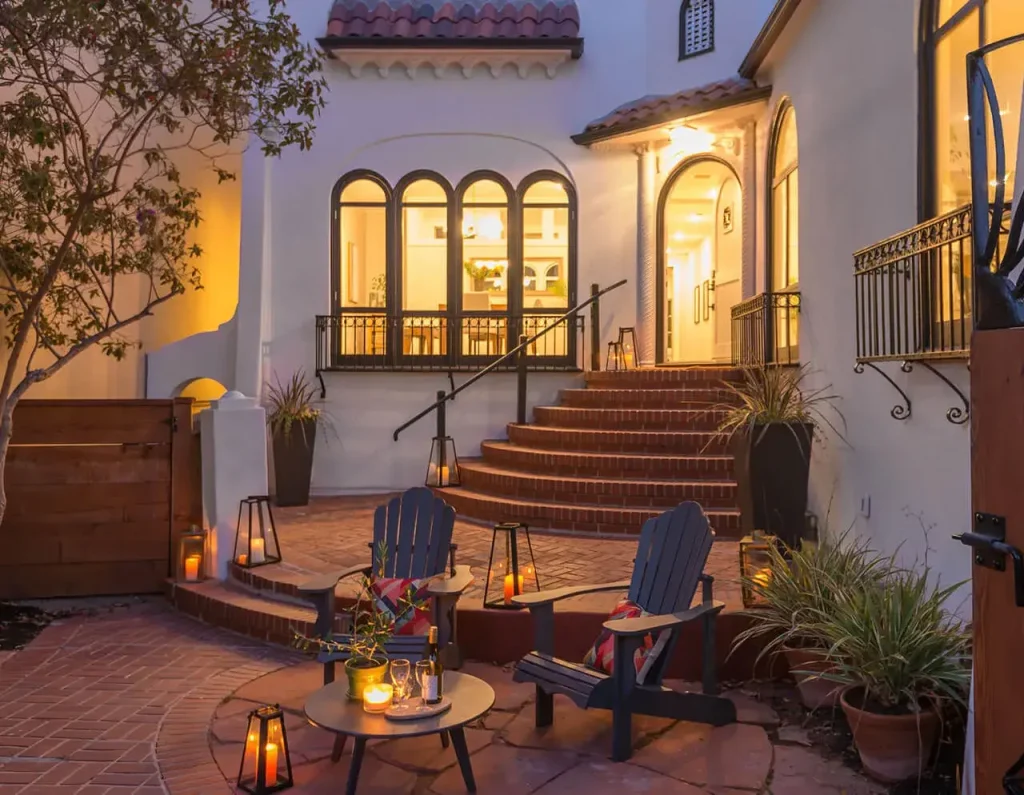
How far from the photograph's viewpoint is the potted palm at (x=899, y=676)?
3.18m

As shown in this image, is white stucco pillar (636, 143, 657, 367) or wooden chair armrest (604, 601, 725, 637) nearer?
wooden chair armrest (604, 601, 725, 637)

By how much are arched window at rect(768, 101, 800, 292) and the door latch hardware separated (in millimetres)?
5564

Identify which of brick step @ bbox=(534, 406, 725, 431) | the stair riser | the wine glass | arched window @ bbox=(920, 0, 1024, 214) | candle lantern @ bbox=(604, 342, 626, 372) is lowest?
the wine glass

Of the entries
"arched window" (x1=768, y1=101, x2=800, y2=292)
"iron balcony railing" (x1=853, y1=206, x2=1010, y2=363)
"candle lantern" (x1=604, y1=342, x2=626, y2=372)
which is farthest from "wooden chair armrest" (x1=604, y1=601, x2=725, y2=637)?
"candle lantern" (x1=604, y1=342, x2=626, y2=372)

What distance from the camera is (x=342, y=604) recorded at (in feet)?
16.6

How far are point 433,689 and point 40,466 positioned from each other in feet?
14.4

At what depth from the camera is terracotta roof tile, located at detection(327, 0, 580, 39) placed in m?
9.70

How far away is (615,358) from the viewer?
990 cm

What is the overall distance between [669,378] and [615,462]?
149 cm

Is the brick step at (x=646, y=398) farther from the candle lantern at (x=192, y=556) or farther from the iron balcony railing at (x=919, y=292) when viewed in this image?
the candle lantern at (x=192, y=556)

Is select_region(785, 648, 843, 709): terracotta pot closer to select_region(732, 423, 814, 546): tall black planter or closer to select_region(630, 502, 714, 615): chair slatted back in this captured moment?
select_region(630, 502, 714, 615): chair slatted back

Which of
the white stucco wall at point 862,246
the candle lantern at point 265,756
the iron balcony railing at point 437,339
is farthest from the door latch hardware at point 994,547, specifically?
the iron balcony railing at point 437,339

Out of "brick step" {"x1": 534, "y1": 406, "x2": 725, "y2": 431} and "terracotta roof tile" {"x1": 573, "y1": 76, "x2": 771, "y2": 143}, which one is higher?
"terracotta roof tile" {"x1": 573, "y1": 76, "x2": 771, "y2": 143}

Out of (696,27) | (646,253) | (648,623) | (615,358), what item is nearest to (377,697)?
(648,623)
